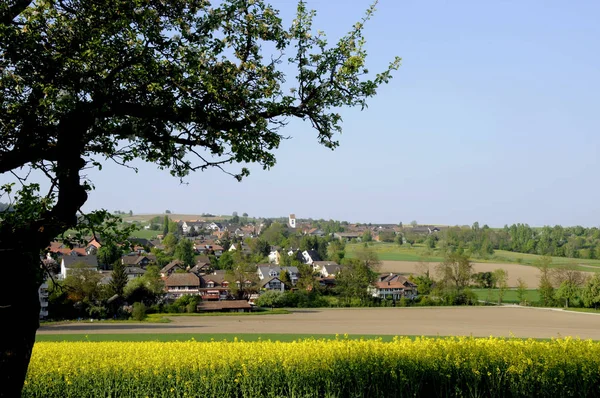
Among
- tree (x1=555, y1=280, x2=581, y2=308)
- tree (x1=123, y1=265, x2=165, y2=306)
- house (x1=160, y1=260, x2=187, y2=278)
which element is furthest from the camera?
house (x1=160, y1=260, x2=187, y2=278)

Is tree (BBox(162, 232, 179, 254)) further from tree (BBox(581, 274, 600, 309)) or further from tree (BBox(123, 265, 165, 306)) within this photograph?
tree (BBox(581, 274, 600, 309))

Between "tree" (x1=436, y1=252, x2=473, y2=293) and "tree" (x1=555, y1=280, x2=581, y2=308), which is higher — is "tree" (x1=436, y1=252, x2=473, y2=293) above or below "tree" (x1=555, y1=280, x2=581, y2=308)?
above

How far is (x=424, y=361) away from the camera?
490 inches

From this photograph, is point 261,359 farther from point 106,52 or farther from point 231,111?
point 106,52

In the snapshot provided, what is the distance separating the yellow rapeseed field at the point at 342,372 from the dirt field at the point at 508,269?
3613 inches

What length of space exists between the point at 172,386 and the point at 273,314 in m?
Answer: 59.3

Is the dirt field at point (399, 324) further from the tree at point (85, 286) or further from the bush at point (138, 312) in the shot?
the tree at point (85, 286)

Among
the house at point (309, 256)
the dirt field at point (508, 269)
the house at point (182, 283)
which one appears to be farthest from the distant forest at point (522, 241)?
the house at point (182, 283)

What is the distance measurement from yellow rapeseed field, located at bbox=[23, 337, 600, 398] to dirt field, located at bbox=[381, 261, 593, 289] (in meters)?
91.8

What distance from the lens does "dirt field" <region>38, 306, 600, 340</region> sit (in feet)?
155

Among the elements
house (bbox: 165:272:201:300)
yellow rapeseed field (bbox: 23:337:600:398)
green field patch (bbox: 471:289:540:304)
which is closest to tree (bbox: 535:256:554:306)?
green field patch (bbox: 471:289:540:304)

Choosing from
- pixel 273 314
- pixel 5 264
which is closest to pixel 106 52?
pixel 5 264

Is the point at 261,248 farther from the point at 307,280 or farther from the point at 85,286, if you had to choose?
the point at 85,286

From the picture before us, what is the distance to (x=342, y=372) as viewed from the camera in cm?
1204
